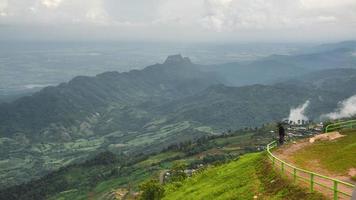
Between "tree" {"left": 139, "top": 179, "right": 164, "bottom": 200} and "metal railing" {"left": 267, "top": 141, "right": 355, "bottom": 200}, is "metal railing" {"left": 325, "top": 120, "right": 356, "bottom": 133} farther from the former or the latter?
"tree" {"left": 139, "top": 179, "right": 164, "bottom": 200}

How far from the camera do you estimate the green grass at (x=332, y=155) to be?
59756 millimetres

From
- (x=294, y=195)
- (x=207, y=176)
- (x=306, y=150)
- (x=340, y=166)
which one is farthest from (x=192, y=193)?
(x=294, y=195)

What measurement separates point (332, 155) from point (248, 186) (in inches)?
545

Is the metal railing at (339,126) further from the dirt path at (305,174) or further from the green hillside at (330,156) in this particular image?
the dirt path at (305,174)

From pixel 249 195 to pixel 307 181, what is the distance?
7.23 m

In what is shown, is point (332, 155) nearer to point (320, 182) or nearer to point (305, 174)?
point (305, 174)

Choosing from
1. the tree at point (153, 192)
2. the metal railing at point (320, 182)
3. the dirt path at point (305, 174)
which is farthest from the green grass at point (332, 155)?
the tree at point (153, 192)

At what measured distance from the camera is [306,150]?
237ft

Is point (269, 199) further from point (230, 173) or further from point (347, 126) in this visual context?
point (347, 126)

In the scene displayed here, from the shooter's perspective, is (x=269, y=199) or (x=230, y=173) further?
(x=230, y=173)

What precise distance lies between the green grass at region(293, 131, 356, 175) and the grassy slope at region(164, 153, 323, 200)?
546 centimetres

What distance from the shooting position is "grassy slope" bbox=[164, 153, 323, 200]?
50.7 metres

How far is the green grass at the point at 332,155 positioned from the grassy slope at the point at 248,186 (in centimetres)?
546

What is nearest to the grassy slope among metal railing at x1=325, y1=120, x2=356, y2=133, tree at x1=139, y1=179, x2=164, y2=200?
tree at x1=139, y1=179, x2=164, y2=200
